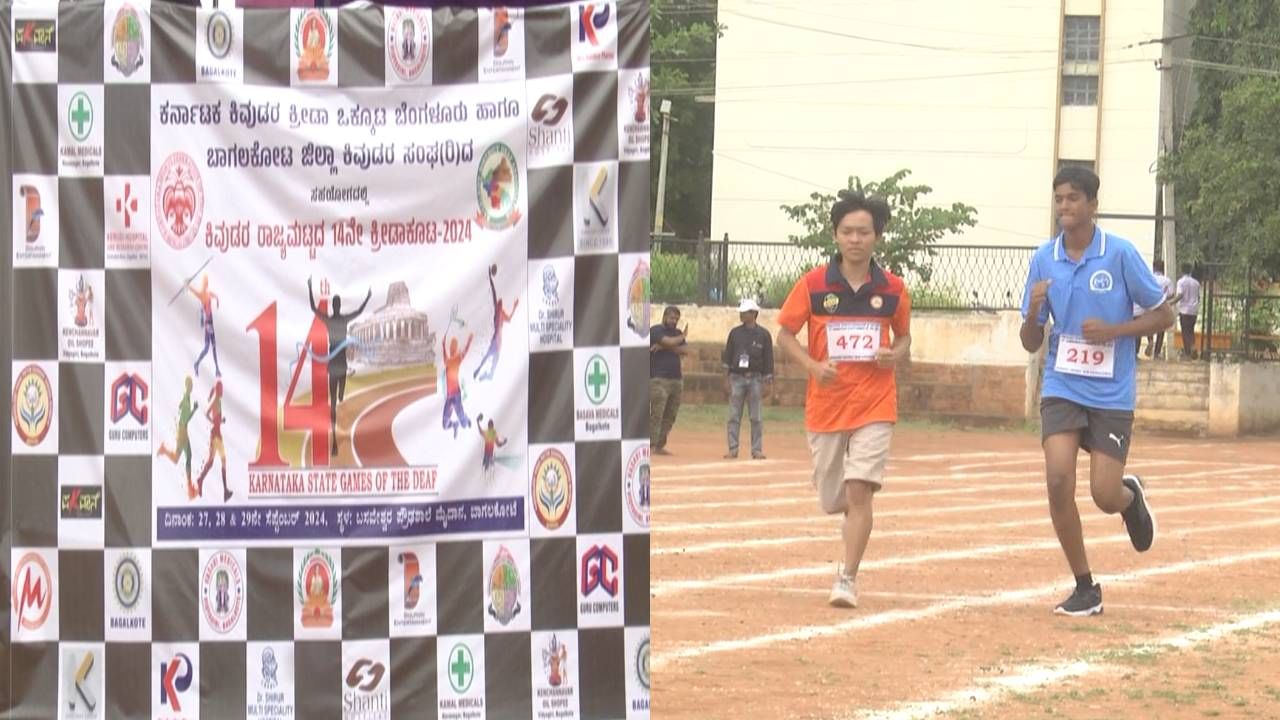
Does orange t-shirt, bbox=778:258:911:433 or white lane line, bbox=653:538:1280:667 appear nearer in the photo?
white lane line, bbox=653:538:1280:667

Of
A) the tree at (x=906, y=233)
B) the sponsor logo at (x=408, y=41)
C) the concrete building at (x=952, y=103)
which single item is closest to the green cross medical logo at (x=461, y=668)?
the sponsor logo at (x=408, y=41)

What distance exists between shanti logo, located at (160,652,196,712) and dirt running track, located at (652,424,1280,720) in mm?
2084

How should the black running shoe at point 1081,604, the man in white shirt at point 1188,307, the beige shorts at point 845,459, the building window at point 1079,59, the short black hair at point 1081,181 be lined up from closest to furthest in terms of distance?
the black running shoe at point 1081,604
the short black hair at point 1081,181
the beige shorts at point 845,459
the man in white shirt at point 1188,307
the building window at point 1079,59

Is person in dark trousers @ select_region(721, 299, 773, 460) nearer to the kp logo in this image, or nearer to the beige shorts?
the beige shorts

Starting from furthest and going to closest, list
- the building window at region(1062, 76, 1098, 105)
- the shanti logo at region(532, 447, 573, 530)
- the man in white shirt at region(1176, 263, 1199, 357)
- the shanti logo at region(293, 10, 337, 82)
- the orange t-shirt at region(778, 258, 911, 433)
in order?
1. the building window at region(1062, 76, 1098, 105)
2. the man in white shirt at region(1176, 263, 1199, 357)
3. the orange t-shirt at region(778, 258, 911, 433)
4. the shanti logo at region(532, 447, 573, 530)
5. the shanti logo at region(293, 10, 337, 82)

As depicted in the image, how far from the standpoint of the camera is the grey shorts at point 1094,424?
35.2 feet

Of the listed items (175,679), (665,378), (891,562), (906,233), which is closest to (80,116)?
(175,679)

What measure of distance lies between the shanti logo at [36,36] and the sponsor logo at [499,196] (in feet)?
4.18

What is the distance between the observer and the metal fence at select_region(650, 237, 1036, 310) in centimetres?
3469

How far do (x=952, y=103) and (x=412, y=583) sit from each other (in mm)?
49888

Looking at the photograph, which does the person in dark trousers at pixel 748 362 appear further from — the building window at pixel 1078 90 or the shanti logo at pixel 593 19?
the building window at pixel 1078 90

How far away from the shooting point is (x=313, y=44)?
19.5 ft

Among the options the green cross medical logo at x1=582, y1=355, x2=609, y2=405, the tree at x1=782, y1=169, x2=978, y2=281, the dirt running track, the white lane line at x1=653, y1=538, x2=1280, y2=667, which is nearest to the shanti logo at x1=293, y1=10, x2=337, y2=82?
the green cross medical logo at x1=582, y1=355, x2=609, y2=405

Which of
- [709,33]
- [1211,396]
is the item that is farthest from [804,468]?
[709,33]
